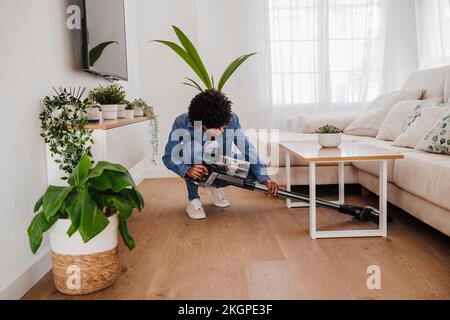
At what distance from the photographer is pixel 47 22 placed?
197 centimetres

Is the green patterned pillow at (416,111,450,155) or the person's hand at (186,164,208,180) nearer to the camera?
the green patterned pillow at (416,111,450,155)

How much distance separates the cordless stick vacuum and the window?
1.91 meters

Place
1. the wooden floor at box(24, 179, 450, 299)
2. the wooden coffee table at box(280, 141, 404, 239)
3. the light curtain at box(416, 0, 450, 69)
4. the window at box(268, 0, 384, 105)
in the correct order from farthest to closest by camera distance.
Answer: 1. the window at box(268, 0, 384, 105)
2. the light curtain at box(416, 0, 450, 69)
3. the wooden coffee table at box(280, 141, 404, 239)
4. the wooden floor at box(24, 179, 450, 299)

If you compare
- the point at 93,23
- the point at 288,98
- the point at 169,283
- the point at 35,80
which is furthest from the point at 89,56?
the point at 288,98

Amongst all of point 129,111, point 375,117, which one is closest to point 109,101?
point 129,111

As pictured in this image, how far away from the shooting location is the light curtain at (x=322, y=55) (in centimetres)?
425

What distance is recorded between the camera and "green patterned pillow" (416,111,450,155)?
227 centimetres

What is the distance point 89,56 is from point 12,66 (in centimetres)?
85

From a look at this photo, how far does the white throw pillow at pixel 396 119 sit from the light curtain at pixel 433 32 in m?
0.89

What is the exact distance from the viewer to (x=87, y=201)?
59.2 inches

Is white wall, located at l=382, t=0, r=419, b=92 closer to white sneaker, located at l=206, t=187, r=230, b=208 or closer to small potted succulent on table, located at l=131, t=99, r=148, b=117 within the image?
white sneaker, located at l=206, t=187, r=230, b=208

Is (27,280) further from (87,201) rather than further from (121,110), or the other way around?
(121,110)

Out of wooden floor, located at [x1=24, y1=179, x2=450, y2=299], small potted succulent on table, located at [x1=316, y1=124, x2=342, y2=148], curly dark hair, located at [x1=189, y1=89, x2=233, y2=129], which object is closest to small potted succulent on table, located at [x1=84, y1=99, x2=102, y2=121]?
curly dark hair, located at [x1=189, y1=89, x2=233, y2=129]

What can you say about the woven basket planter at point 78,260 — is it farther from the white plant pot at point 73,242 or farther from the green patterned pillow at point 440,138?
the green patterned pillow at point 440,138
